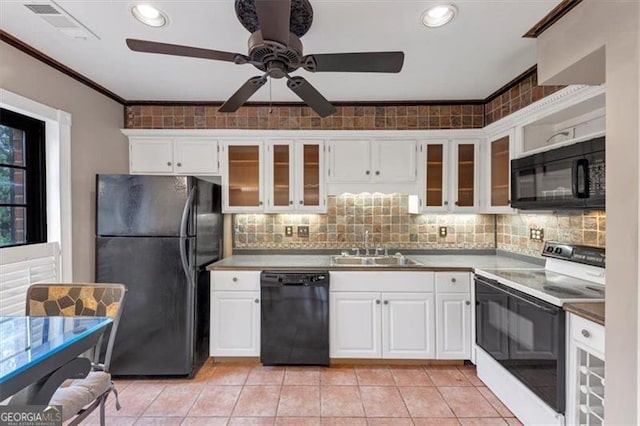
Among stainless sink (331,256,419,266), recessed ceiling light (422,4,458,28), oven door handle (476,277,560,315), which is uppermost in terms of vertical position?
recessed ceiling light (422,4,458,28)

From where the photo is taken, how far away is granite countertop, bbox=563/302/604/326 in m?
1.42

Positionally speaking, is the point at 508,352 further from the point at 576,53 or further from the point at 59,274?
the point at 59,274

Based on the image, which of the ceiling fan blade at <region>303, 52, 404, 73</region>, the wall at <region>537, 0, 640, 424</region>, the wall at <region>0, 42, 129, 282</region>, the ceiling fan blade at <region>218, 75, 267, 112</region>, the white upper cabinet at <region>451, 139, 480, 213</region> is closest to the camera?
the wall at <region>537, 0, 640, 424</region>

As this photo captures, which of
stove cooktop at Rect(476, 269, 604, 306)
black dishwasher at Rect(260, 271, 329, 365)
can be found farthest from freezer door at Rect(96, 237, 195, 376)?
stove cooktop at Rect(476, 269, 604, 306)

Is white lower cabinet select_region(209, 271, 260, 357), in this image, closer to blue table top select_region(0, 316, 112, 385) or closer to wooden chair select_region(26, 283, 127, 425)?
wooden chair select_region(26, 283, 127, 425)

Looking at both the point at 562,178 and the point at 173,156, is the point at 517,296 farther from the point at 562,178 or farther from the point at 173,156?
the point at 173,156

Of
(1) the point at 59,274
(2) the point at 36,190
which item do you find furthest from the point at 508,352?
(2) the point at 36,190

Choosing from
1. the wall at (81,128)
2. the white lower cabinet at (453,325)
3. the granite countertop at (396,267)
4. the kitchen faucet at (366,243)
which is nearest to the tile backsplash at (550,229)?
the granite countertop at (396,267)

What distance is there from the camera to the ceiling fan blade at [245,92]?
1592 millimetres

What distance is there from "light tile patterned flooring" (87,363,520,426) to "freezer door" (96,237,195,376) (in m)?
0.17

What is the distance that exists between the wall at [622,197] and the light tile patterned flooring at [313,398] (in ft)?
3.34

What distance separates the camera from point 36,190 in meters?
2.25

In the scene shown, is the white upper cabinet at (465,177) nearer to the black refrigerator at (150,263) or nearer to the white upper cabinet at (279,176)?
the white upper cabinet at (279,176)

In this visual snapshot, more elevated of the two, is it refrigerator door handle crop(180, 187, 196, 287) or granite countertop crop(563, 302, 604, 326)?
refrigerator door handle crop(180, 187, 196, 287)
